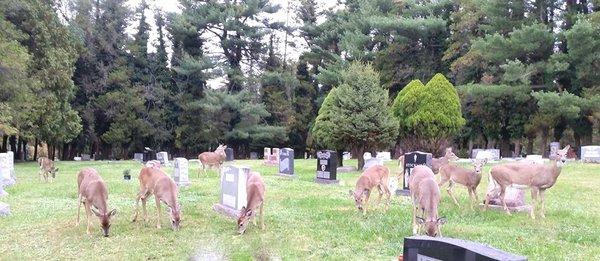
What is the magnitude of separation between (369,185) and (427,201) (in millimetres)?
2953

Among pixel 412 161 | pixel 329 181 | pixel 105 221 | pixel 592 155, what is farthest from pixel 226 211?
pixel 592 155

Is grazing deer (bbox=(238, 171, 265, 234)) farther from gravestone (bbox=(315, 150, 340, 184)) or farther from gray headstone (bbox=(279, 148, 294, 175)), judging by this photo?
gray headstone (bbox=(279, 148, 294, 175))

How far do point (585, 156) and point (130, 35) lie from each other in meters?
34.8

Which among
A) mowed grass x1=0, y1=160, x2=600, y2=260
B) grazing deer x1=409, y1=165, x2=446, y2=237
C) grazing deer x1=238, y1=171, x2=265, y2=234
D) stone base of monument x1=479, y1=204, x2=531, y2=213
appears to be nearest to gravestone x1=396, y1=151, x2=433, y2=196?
mowed grass x1=0, y1=160, x2=600, y2=260

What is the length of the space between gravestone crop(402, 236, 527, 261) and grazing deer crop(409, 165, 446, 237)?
4.37 m

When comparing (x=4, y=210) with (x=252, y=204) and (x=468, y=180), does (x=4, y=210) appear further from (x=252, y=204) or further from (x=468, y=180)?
(x=468, y=180)

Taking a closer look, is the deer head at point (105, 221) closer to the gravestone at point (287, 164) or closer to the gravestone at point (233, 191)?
the gravestone at point (233, 191)

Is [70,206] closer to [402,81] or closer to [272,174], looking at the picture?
[272,174]

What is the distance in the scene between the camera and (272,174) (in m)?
21.4

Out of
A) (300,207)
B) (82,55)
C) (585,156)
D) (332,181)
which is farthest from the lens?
(82,55)

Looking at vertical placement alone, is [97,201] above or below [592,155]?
below

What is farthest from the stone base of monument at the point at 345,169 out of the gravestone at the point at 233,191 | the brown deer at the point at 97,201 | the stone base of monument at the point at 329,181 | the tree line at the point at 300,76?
the brown deer at the point at 97,201

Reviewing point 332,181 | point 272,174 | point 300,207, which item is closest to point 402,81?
point 272,174

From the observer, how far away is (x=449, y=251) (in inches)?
119
